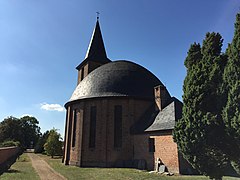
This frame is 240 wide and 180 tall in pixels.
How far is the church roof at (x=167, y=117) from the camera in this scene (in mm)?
18816

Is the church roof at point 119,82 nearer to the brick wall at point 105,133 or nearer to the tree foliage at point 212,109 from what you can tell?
the brick wall at point 105,133

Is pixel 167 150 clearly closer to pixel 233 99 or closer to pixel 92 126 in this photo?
pixel 92 126

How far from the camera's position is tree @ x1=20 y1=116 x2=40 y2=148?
284 feet

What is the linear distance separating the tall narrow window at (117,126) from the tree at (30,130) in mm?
71569

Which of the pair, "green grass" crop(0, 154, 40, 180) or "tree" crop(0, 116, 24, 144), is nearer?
"green grass" crop(0, 154, 40, 180)

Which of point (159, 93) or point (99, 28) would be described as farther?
point (99, 28)

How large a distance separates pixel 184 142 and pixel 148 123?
11488 millimetres

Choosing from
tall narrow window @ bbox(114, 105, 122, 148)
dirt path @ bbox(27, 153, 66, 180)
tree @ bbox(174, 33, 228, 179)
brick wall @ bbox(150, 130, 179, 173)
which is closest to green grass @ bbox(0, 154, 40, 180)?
dirt path @ bbox(27, 153, 66, 180)

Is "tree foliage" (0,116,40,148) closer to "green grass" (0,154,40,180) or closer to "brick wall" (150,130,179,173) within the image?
"green grass" (0,154,40,180)

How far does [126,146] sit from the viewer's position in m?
23.3

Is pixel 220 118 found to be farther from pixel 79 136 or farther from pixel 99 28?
pixel 99 28

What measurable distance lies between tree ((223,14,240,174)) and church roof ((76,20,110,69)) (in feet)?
95.3

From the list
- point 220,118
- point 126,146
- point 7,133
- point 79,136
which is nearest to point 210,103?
point 220,118

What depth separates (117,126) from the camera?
24.2 m
